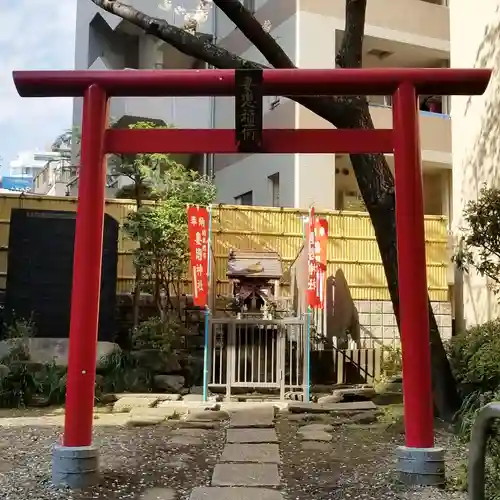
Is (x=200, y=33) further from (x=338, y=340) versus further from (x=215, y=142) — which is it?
(x=215, y=142)

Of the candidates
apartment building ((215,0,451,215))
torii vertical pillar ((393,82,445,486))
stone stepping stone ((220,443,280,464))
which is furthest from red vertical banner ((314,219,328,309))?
torii vertical pillar ((393,82,445,486))

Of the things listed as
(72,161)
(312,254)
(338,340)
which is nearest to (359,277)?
(338,340)

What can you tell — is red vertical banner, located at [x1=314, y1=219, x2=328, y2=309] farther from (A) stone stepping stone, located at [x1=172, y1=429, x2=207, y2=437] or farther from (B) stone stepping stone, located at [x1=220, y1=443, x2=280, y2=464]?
(B) stone stepping stone, located at [x1=220, y1=443, x2=280, y2=464]

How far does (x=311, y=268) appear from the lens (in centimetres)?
987

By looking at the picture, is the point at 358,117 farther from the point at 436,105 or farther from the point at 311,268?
the point at 436,105

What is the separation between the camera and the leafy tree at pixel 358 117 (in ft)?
21.6

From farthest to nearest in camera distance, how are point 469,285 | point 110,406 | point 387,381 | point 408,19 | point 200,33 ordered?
point 200,33 < point 408,19 < point 469,285 < point 387,381 < point 110,406

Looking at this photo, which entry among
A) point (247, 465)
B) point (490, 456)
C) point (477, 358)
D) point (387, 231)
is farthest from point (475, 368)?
point (247, 465)

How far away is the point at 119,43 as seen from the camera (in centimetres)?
1827

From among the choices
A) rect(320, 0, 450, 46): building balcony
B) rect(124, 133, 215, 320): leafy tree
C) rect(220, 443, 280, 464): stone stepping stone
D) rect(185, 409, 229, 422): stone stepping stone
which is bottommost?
rect(220, 443, 280, 464): stone stepping stone

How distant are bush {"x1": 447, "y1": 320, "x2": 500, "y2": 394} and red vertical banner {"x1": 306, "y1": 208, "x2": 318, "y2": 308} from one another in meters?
2.29

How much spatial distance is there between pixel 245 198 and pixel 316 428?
9425 mm

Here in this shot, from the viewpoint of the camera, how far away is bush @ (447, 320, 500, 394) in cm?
644

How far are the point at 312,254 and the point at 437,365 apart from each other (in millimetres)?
3718
